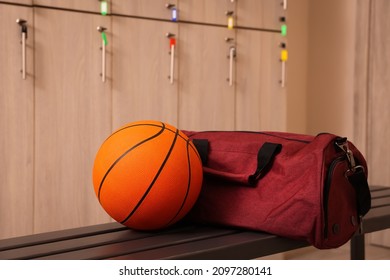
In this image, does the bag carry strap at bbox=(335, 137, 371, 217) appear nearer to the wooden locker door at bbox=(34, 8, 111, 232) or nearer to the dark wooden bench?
the dark wooden bench

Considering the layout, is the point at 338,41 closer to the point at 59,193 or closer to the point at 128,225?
the point at 59,193

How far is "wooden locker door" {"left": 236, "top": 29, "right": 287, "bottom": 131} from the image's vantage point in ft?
10.6

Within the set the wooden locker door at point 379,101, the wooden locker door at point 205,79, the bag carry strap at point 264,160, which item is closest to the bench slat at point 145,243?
the bag carry strap at point 264,160

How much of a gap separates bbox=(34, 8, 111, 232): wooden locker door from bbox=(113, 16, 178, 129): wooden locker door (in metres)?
0.06

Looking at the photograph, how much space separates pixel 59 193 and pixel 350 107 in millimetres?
2056

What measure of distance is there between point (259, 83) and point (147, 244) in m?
2.13

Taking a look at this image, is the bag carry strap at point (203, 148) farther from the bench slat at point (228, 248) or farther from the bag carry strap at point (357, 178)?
the bag carry strap at point (357, 178)

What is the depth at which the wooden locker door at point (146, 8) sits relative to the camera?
2.77 m

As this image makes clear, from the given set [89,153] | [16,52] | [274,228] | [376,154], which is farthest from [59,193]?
[376,154]

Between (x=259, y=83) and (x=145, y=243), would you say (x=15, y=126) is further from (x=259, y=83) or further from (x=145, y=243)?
(x=259, y=83)

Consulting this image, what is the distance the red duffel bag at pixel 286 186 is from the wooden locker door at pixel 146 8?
4.57ft

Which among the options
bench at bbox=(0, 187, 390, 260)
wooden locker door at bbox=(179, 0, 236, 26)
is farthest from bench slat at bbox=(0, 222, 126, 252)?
wooden locker door at bbox=(179, 0, 236, 26)

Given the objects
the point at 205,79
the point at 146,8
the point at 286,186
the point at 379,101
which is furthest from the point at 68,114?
the point at 379,101

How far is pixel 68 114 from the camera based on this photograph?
104 inches
